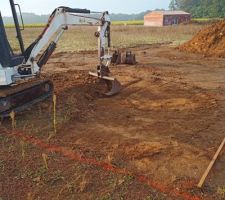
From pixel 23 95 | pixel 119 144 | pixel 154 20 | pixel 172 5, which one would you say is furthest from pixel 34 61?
pixel 172 5

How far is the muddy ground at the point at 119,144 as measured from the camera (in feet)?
18.9

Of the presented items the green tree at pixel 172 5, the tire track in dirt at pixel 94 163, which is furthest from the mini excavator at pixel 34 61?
the green tree at pixel 172 5

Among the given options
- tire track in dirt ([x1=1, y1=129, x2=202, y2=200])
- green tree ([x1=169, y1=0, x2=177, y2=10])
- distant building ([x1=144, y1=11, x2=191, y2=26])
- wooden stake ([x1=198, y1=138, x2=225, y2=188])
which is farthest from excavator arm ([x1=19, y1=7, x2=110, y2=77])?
green tree ([x1=169, y1=0, x2=177, y2=10])

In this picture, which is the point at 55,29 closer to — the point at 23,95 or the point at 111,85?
the point at 23,95

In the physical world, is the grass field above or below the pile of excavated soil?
below

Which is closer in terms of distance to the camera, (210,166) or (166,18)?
Result: (210,166)

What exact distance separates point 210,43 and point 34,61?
13.7 m

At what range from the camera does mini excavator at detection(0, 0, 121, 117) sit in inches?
345

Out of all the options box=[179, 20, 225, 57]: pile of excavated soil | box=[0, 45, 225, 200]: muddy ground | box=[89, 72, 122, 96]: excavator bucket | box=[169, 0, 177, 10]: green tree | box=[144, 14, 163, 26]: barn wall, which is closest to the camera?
box=[0, 45, 225, 200]: muddy ground

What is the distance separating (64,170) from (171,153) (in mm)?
1940

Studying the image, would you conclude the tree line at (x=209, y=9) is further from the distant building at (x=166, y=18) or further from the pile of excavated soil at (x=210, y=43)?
the pile of excavated soil at (x=210, y=43)

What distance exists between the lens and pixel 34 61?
31.7 feet

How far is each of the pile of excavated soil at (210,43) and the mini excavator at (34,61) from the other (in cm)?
1037

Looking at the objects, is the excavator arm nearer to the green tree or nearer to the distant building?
the distant building
